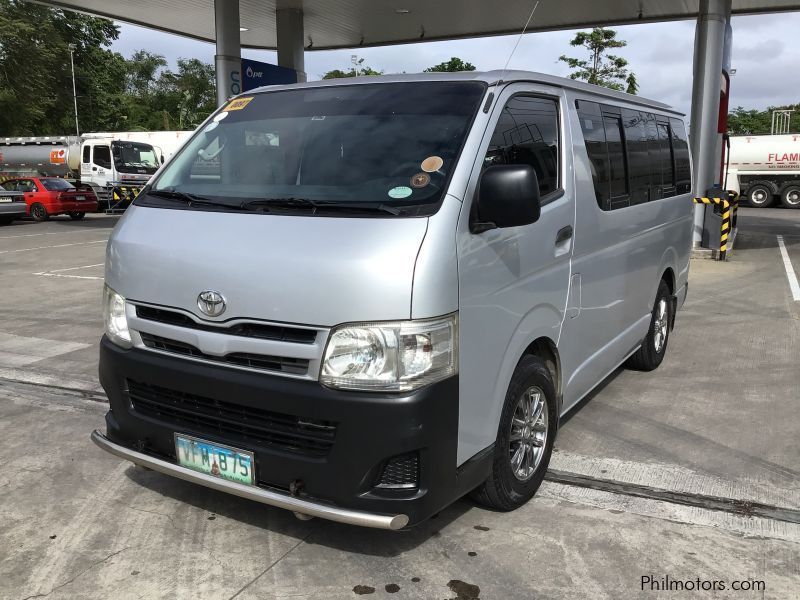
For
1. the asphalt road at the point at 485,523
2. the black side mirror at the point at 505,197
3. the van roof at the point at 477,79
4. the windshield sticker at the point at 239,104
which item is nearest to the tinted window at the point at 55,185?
the asphalt road at the point at 485,523

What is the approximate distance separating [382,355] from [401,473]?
495 millimetres

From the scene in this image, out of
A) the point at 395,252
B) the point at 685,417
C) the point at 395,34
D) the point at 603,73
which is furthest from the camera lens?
the point at 603,73

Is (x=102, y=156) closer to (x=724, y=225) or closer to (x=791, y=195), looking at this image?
(x=724, y=225)

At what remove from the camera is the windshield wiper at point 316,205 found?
301cm

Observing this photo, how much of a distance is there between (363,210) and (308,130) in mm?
895

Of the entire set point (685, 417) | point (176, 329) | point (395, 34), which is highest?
point (395, 34)

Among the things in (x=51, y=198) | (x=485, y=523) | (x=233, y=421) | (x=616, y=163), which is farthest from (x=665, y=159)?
(x=51, y=198)

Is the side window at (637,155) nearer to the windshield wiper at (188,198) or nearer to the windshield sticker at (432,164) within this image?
the windshield sticker at (432,164)

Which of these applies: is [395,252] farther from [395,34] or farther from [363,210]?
[395,34]

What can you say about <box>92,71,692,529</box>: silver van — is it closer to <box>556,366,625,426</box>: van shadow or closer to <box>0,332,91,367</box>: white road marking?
<box>556,366,625,426</box>: van shadow

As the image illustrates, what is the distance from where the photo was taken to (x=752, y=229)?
65.1 feet

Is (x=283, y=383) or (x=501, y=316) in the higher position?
(x=501, y=316)

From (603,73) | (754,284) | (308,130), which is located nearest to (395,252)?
(308,130)

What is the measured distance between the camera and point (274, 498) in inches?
114
